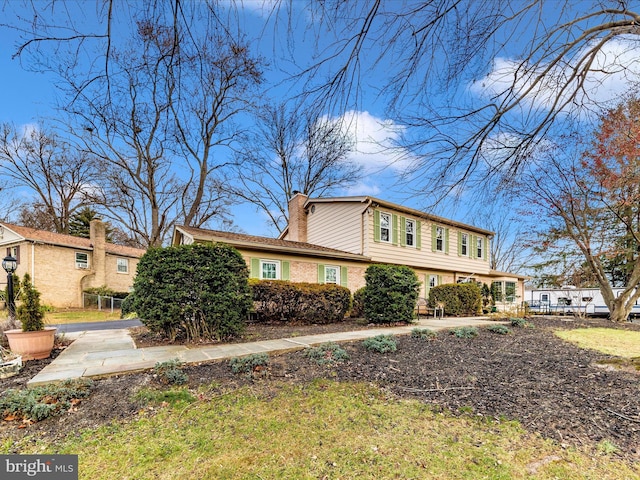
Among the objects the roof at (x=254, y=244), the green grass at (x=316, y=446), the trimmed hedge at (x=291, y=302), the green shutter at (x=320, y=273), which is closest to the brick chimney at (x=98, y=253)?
the roof at (x=254, y=244)

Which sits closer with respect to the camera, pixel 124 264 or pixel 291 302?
pixel 291 302

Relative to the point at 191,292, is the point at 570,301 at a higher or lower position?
lower

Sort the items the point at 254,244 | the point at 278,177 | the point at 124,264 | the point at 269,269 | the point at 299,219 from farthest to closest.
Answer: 1. the point at 278,177
2. the point at 124,264
3. the point at 299,219
4. the point at 269,269
5. the point at 254,244

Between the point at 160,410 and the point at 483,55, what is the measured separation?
4.50 meters

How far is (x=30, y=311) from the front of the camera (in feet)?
16.7

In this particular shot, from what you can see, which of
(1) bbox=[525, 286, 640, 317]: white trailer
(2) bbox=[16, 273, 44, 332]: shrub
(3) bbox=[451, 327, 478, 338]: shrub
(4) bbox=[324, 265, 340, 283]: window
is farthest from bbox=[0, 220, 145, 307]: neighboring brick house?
(1) bbox=[525, 286, 640, 317]: white trailer

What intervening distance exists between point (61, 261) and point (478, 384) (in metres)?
22.2

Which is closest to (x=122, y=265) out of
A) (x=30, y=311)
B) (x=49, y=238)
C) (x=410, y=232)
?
(x=49, y=238)

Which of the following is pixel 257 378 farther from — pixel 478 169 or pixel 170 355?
pixel 478 169

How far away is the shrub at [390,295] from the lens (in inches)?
372

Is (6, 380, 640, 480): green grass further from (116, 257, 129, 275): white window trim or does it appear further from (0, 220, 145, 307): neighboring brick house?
(116, 257, 129, 275): white window trim

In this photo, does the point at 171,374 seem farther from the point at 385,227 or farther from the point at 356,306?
the point at 385,227

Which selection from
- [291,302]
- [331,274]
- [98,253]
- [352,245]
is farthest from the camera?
[98,253]

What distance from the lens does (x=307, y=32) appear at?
2.16m
